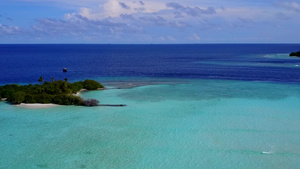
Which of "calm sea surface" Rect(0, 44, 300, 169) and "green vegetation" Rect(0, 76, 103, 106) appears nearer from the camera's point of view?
"calm sea surface" Rect(0, 44, 300, 169)

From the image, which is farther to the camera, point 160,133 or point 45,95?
point 45,95

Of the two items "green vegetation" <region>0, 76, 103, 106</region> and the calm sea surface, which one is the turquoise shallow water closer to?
the calm sea surface

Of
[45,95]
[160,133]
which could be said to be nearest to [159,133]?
[160,133]

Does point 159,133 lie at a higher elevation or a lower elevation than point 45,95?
lower

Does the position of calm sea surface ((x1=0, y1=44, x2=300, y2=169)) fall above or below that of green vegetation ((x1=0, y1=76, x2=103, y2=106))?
below

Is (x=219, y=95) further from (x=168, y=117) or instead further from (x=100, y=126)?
(x=100, y=126)

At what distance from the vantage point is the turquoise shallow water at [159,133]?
2316 centimetres

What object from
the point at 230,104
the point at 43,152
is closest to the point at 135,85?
the point at 230,104

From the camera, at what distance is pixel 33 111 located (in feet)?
121

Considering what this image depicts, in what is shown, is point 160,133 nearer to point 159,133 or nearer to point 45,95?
point 159,133

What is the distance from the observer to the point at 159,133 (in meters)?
29.2

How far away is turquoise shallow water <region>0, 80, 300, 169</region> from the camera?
2316 centimetres

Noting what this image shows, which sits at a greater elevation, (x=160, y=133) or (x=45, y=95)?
(x=45, y=95)

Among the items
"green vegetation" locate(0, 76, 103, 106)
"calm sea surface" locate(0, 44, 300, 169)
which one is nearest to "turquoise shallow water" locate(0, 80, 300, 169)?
"calm sea surface" locate(0, 44, 300, 169)
